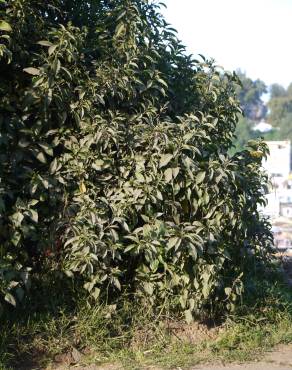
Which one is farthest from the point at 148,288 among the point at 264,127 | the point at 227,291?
the point at 264,127

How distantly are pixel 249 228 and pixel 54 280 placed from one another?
5.90ft

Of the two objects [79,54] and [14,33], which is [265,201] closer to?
[79,54]

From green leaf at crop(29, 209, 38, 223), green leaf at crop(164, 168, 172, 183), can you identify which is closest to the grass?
green leaf at crop(29, 209, 38, 223)

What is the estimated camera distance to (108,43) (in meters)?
4.84

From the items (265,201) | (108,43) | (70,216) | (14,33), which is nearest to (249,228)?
(265,201)

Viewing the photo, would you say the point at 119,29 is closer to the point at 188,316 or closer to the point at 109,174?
the point at 109,174

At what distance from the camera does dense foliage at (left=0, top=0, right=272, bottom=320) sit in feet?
14.5

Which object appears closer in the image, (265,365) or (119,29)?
(265,365)

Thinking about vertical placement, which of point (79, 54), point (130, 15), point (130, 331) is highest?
point (130, 15)

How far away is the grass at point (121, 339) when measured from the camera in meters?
4.33

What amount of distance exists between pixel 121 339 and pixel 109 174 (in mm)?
1292

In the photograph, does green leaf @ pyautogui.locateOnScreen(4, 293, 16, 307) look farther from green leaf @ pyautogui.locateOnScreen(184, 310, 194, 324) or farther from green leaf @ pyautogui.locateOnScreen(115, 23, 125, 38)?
green leaf @ pyautogui.locateOnScreen(115, 23, 125, 38)

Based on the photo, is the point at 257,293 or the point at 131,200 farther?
the point at 257,293

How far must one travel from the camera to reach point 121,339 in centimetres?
455
